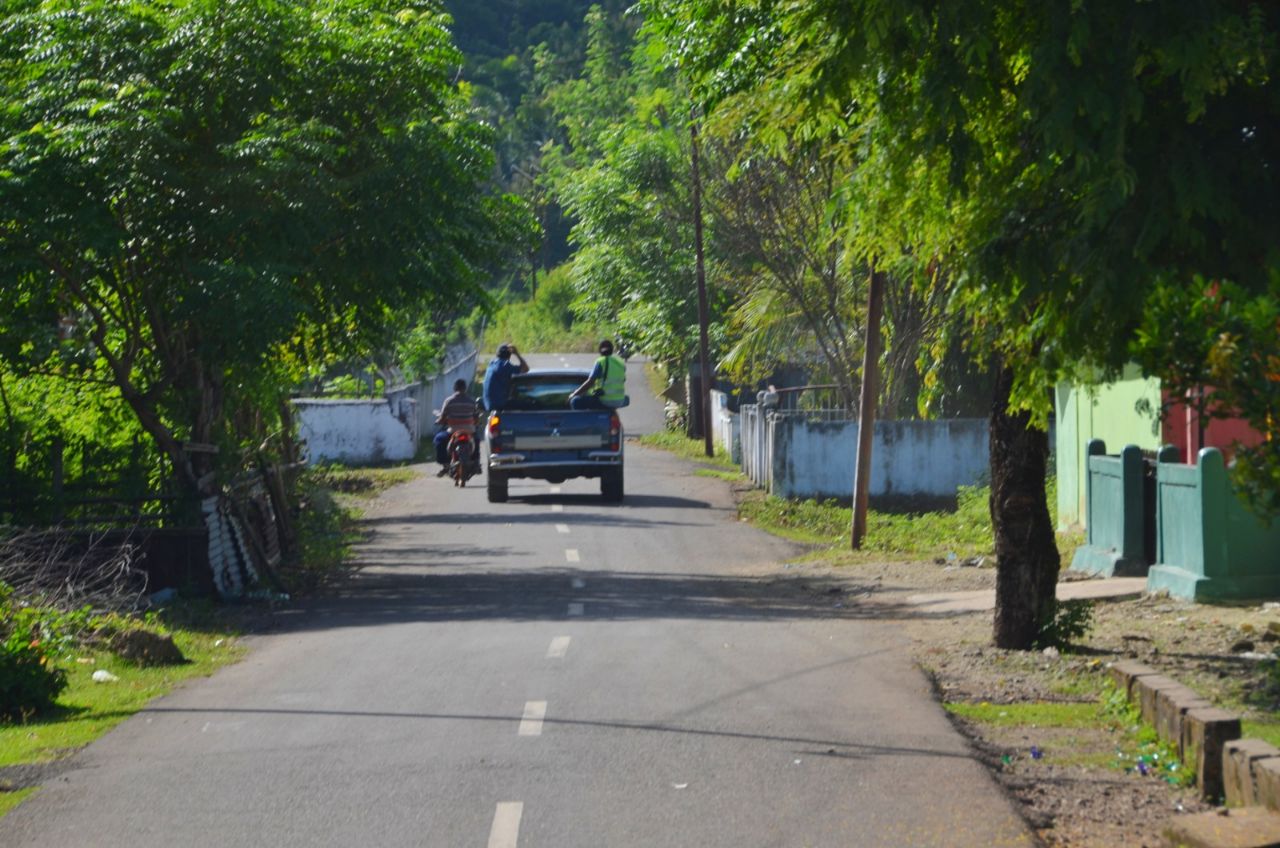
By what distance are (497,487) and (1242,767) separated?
807 inches

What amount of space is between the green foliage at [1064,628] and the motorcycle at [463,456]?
19393 mm

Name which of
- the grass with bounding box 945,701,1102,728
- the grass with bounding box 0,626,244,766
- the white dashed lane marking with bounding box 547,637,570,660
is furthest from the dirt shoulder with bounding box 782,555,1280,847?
the grass with bounding box 0,626,244,766

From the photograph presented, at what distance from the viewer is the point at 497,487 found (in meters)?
27.1

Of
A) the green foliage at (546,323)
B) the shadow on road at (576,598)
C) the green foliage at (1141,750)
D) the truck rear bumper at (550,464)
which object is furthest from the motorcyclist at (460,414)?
the green foliage at (546,323)

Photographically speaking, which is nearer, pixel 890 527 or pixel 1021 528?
pixel 1021 528

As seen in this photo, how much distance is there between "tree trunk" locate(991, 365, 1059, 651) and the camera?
1194 cm

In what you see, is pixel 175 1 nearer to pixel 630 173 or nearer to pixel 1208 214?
pixel 1208 214

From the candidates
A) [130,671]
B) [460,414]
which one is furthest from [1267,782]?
[460,414]

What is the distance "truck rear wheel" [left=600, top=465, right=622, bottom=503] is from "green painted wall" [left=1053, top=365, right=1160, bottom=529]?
739 centimetres

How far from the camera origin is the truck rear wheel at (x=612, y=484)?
26641 millimetres

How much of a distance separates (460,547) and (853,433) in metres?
8.51

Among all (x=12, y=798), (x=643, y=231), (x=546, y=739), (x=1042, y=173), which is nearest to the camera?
(x=12, y=798)

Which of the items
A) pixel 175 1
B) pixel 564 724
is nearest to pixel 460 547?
pixel 175 1

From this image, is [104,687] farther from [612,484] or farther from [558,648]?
[612,484]
